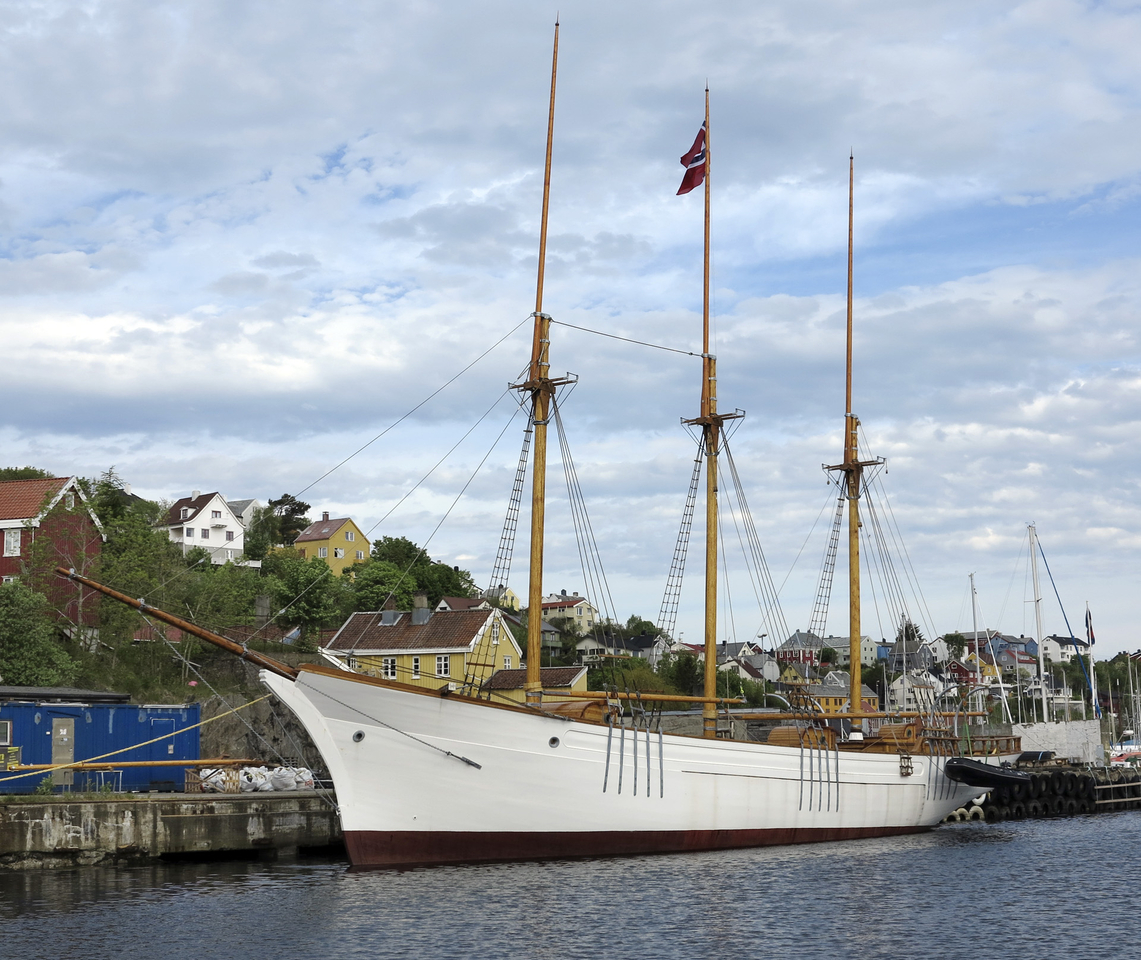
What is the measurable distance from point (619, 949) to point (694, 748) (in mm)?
12095

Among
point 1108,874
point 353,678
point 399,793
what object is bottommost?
point 1108,874

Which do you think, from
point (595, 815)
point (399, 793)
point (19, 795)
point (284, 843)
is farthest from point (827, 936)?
point (19, 795)

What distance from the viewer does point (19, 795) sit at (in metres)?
32.1

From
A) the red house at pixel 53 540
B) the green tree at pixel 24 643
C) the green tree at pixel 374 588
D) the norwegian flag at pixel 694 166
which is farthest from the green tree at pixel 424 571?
the norwegian flag at pixel 694 166

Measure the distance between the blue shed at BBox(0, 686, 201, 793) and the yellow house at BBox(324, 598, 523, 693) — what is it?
840 inches

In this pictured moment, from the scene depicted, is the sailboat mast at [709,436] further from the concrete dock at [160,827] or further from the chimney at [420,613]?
the chimney at [420,613]

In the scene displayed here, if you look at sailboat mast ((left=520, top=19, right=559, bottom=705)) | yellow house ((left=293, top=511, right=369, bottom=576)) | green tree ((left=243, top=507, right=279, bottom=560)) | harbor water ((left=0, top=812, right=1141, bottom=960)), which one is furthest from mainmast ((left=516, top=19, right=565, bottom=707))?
yellow house ((left=293, top=511, right=369, bottom=576))

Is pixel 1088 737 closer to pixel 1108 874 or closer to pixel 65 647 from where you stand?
pixel 1108 874

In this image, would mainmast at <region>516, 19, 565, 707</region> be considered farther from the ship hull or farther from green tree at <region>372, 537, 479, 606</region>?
green tree at <region>372, 537, 479, 606</region>

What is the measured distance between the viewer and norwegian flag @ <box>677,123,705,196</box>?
4078 centimetres

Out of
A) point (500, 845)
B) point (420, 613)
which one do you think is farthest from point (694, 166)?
point (420, 613)

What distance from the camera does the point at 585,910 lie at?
25.6 meters

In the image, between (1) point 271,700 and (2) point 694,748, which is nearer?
(2) point 694,748

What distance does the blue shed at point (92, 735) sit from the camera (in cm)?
3441
